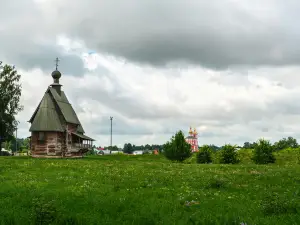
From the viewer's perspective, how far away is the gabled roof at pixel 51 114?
190 ft

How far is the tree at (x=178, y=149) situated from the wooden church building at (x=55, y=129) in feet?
56.6

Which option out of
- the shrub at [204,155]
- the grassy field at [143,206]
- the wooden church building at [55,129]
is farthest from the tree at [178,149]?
the grassy field at [143,206]

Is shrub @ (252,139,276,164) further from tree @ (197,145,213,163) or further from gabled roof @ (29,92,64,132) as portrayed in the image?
gabled roof @ (29,92,64,132)

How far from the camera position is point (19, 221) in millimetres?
9727

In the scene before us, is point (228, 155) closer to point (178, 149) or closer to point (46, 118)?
point (178, 149)

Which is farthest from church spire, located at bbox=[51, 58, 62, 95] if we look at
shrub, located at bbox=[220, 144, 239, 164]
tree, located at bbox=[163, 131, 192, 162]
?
shrub, located at bbox=[220, 144, 239, 164]

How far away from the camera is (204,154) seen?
181ft

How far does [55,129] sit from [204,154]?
78.6ft

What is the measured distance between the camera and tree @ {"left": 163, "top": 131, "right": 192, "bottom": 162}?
5319 centimetres

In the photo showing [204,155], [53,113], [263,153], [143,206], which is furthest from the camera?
[53,113]

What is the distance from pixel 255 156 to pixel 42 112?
112ft

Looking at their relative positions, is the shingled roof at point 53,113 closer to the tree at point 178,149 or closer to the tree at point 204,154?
the tree at point 178,149

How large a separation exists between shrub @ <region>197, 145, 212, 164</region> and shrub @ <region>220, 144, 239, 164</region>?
4211mm

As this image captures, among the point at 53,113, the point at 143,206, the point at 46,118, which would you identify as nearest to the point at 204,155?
the point at 53,113
